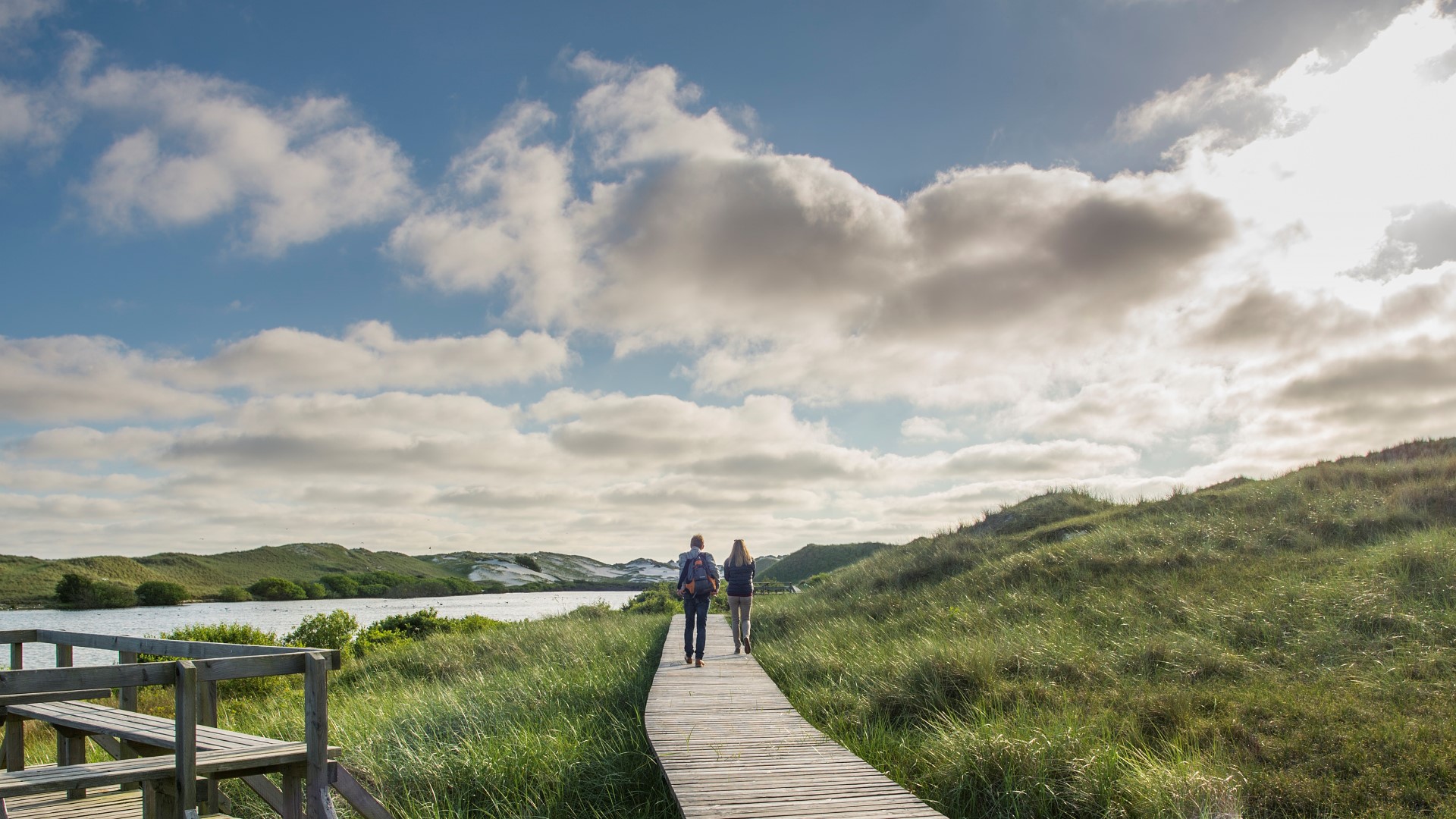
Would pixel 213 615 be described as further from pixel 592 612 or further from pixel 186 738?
pixel 186 738

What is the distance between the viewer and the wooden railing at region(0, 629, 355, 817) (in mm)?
4793

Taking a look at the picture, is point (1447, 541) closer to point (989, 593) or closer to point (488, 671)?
point (989, 593)

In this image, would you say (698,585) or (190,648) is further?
→ (698,585)

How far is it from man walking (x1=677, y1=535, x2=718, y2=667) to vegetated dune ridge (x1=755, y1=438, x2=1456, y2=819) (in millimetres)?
1449

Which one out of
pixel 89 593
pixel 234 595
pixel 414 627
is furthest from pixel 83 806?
pixel 234 595

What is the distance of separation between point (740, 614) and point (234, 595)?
181ft

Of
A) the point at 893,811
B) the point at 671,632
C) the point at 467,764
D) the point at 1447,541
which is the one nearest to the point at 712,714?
the point at 467,764

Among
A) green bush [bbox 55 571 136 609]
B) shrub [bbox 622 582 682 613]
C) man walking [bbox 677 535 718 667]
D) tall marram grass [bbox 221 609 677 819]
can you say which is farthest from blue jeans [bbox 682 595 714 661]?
green bush [bbox 55 571 136 609]

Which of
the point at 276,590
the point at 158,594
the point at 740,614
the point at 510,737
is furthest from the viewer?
the point at 276,590

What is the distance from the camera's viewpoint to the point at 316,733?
544cm

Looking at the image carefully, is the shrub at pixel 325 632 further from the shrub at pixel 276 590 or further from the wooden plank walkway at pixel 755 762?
the shrub at pixel 276 590

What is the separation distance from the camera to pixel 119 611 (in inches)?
1816

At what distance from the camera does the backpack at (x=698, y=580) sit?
1272 cm

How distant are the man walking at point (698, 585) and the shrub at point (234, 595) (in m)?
54.3
